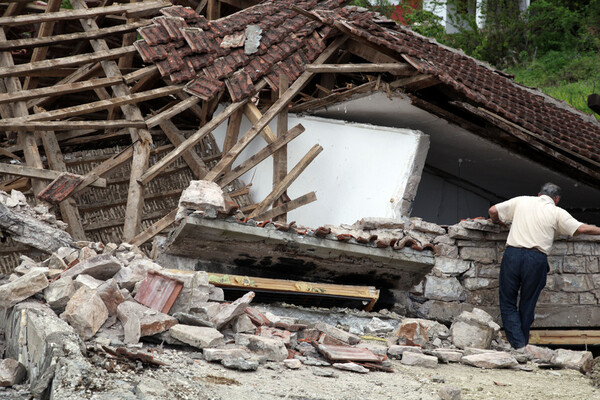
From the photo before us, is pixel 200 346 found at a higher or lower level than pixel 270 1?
lower

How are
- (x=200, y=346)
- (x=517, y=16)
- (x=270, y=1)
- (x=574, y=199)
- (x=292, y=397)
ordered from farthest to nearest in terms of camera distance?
(x=517, y=16) < (x=270, y=1) < (x=574, y=199) < (x=200, y=346) < (x=292, y=397)

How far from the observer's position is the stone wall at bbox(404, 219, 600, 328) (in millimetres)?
8766

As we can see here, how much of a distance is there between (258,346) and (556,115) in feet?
25.9

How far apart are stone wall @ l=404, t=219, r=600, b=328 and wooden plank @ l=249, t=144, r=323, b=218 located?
75.5 inches

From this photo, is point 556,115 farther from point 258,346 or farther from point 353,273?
point 258,346

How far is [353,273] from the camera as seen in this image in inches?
330

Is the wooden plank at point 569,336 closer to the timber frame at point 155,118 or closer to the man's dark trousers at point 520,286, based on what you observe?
the man's dark trousers at point 520,286

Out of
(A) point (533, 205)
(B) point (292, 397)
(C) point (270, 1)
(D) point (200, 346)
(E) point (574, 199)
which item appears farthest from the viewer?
(C) point (270, 1)

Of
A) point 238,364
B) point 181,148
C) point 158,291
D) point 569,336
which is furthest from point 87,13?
point 569,336

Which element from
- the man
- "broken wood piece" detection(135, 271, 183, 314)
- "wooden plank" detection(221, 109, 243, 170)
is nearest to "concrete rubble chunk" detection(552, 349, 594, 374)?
the man

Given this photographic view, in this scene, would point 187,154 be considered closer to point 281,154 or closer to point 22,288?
point 281,154

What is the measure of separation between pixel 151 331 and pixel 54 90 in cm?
497

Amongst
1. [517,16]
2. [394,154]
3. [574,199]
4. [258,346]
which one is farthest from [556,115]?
[517,16]

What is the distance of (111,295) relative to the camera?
217 inches
